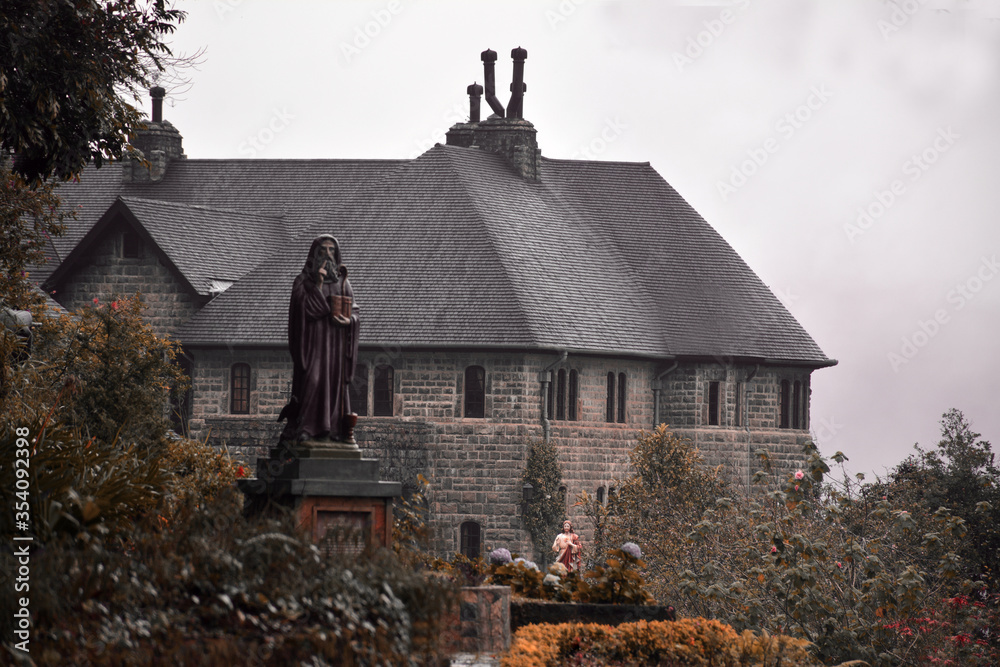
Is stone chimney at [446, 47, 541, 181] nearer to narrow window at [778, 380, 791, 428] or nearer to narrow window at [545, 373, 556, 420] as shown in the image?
narrow window at [545, 373, 556, 420]

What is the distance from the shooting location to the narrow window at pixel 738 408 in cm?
4175

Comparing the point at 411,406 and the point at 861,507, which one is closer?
the point at 861,507

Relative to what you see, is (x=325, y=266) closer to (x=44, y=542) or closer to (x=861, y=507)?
(x=44, y=542)

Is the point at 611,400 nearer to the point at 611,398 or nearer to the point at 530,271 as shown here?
the point at 611,398

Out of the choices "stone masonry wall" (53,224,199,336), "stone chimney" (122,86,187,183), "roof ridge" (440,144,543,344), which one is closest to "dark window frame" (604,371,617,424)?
"roof ridge" (440,144,543,344)

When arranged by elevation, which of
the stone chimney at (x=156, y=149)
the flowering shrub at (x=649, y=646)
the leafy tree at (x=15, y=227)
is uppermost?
the stone chimney at (x=156, y=149)

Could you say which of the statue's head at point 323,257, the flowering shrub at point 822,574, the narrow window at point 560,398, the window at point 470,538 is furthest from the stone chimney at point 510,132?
the statue's head at point 323,257

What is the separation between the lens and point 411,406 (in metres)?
37.4

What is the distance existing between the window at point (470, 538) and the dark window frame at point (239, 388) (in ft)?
21.6

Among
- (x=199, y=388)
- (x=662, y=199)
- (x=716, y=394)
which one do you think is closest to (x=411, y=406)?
(x=199, y=388)

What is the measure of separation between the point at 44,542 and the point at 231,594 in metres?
2.20

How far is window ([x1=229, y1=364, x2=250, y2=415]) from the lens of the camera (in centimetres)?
3862

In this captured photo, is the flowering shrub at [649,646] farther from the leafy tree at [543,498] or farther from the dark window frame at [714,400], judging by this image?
the dark window frame at [714,400]

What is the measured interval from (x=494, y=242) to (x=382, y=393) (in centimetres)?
511
